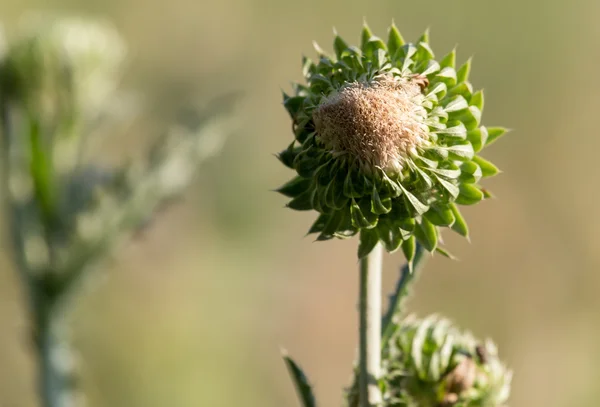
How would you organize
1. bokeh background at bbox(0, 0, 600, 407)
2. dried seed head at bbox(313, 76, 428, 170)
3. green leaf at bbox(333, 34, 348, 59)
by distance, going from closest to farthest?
1. dried seed head at bbox(313, 76, 428, 170)
2. green leaf at bbox(333, 34, 348, 59)
3. bokeh background at bbox(0, 0, 600, 407)

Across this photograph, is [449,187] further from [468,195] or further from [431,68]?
[431,68]

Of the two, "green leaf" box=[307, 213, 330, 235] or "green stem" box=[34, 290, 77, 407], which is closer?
"green leaf" box=[307, 213, 330, 235]

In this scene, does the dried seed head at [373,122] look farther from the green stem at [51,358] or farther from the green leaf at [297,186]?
the green stem at [51,358]

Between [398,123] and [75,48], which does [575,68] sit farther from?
[398,123]

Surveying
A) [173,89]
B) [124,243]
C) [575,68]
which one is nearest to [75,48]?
[124,243]

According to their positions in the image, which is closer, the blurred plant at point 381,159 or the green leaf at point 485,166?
the blurred plant at point 381,159

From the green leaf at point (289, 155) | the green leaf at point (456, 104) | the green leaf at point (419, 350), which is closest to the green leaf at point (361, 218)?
the green leaf at point (289, 155)

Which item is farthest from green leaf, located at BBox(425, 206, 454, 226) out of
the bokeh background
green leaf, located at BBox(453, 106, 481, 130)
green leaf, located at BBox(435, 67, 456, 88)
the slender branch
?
the bokeh background

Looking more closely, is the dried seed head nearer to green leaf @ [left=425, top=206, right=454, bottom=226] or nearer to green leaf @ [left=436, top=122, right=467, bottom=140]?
green leaf @ [left=436, top=122, right=467, bottom=140]
